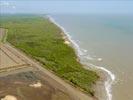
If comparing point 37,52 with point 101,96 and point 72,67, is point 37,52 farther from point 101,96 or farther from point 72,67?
point 101,96

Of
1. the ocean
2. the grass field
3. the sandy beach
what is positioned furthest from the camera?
the grass field

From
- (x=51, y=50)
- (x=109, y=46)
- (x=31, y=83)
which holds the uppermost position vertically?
(x=109, y=46)

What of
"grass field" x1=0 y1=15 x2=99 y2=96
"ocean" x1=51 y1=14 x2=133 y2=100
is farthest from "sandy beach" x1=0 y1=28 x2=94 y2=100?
"ocean" x1=51 y1=14 x2=133 y2=100

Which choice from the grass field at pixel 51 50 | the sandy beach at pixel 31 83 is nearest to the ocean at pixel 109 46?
the grass field at pixel 51 50

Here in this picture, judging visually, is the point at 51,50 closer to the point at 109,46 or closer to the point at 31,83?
the point at 109,46

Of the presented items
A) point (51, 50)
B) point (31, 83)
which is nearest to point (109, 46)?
point (51, 50)

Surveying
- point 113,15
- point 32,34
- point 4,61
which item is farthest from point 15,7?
point 4,61

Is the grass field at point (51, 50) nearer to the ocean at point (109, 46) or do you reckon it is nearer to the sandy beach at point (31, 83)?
the sandy beach at point (31, 83)

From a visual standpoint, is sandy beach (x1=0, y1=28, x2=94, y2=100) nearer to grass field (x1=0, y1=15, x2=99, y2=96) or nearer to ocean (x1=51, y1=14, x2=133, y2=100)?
grass field (x1=0, y1=15, x2=99, y2=96)
